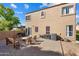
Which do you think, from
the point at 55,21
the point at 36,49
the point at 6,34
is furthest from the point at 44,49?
the point at 6,34

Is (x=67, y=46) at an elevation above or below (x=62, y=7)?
below

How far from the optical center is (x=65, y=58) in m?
3.90

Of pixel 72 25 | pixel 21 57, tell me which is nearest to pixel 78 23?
pixel 72 25

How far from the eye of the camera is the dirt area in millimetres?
3914

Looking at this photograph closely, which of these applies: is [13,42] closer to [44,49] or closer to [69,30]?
[44,49]

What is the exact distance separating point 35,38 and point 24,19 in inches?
14.2

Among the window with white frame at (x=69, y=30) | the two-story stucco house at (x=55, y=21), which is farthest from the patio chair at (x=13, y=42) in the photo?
the window with white frame at (x=69, y=30)

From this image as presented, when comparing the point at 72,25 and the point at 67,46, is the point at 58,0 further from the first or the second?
the point at 67,46

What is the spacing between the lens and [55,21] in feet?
13.0

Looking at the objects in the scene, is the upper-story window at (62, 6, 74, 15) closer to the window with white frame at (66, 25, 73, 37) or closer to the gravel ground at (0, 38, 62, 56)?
the window with white frame at (66, 25, 73, 37)

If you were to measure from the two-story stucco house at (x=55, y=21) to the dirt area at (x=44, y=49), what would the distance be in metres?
0.15

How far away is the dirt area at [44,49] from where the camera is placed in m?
3.91

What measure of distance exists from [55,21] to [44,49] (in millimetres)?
489

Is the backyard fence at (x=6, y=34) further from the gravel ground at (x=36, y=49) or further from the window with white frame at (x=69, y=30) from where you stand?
the window with white frame at (x=69, y=30)
